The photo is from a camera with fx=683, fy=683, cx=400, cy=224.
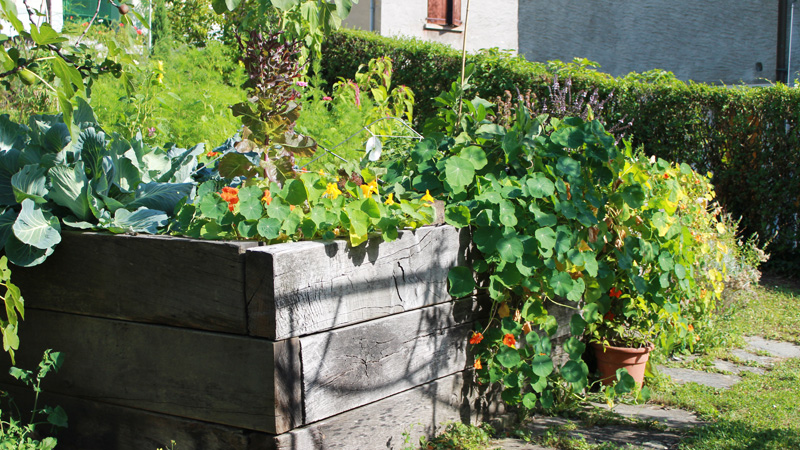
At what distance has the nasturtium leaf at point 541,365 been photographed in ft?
8.59

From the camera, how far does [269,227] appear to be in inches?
80.9

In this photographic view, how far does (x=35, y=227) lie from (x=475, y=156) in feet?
5.16

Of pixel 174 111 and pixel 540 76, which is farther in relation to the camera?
pixel 540 76

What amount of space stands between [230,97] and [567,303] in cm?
224

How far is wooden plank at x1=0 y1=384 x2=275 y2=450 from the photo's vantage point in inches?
78.4

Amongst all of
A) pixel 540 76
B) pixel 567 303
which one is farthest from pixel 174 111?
pixel 540 76

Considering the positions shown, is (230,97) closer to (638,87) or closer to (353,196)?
(353,196)

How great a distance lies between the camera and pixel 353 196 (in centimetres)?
241

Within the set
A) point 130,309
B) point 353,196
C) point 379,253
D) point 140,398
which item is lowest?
point 140,398

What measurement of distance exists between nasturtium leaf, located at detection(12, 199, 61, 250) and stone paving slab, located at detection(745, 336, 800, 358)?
13.2 feet

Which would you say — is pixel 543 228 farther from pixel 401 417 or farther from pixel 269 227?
pixel 269 227

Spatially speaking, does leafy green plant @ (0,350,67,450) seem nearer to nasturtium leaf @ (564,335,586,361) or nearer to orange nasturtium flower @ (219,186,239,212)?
orange nasturtium flower @ (219,186,239,212)

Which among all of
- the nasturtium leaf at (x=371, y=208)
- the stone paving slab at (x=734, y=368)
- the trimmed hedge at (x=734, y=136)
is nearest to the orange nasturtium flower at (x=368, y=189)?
the nasturtium leaf at (x=371, y=208)

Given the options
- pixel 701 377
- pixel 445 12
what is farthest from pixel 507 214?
pixel 445 12
